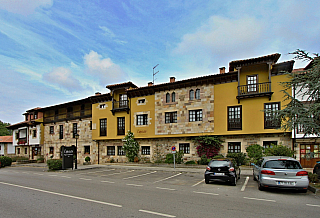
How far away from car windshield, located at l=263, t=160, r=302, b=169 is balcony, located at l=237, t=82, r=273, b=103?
1064 centimetres

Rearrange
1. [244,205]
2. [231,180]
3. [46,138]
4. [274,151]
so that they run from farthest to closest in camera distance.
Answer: [46,138], [274,151], [231,180], [244,205]

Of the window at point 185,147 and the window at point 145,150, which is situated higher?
the window at point 185,147

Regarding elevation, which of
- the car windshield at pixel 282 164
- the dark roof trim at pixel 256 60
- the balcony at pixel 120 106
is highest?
the dark roof trim at pixel 256 60

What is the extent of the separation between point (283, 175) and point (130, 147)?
18.7m

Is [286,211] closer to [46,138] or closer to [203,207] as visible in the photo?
[203,207]

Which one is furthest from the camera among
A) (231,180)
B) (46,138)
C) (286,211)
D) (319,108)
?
(46,138)

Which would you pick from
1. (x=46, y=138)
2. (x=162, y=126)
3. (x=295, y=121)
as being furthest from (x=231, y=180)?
(x=46, y=138)

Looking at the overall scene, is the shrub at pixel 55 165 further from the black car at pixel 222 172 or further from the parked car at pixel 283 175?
the parked car at pixel 283 175

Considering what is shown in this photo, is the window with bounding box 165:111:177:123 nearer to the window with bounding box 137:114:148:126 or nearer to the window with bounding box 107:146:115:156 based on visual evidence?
the window with bounding box 137:114:148:126

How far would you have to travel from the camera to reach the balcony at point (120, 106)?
90.0 ft

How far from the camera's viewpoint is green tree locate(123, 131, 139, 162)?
2605 centimetres

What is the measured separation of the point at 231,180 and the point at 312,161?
11.5 metres

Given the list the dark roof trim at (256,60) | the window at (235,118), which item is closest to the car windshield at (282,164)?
the window at (235,118)

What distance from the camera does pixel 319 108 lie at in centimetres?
1108
